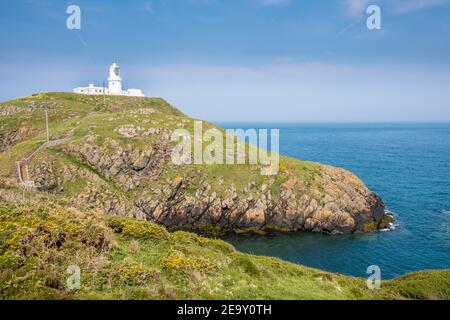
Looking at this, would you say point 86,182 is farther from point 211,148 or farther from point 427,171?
point 427,171

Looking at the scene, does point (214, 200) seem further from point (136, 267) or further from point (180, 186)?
point (136, 267)

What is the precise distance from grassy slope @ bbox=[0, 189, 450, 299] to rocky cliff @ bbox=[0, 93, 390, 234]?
41.1 metres

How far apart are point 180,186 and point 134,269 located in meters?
54.6

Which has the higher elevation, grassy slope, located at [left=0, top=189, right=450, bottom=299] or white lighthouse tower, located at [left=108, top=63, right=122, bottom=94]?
white lighthouse tower, located at [left=108, top=63, right=122, bottom=94]

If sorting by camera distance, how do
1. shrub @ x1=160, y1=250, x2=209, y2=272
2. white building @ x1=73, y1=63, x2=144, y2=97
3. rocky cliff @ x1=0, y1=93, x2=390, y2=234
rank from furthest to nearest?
white building @ x1=73, y1=63, x2=144, y2=97 < rocky cliff @ x1=0, y1=93, x2=390, y2=234 < shrub @ x1=160, y1=250, x2=209, y2=272

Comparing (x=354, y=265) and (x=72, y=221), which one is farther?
(x=354, y=265)

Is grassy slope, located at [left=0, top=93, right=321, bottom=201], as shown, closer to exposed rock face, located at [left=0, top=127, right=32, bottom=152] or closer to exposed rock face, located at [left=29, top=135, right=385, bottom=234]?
exposed rock face, located at [left=0, top=127, right=32, bottom=152]

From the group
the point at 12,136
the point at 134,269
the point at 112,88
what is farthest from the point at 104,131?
the point at 134,269

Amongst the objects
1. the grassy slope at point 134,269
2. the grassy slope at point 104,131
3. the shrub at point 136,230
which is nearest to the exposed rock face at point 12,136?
the grassy slope at point 104,131

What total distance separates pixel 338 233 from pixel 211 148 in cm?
3683

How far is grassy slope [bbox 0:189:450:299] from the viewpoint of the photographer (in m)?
17.1

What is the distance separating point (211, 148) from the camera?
8412 centimetres

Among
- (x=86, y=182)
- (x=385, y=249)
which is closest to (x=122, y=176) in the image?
(x=86, y=182)

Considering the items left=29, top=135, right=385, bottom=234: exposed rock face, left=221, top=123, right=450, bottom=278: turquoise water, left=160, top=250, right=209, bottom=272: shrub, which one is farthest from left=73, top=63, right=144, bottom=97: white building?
left=160, top=250, right=209, bottom=272: shrub
